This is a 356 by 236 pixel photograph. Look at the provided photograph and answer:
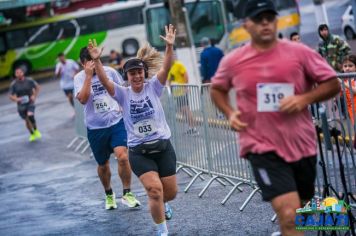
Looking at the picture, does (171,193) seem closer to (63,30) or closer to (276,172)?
(276,172)

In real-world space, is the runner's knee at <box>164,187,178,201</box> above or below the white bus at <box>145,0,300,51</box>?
below

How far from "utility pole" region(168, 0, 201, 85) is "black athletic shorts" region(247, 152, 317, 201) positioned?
607 inches

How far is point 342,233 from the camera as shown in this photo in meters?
8.04

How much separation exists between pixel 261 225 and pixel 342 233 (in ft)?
3.67

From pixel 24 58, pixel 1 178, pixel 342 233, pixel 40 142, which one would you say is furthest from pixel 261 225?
pixel 24 58

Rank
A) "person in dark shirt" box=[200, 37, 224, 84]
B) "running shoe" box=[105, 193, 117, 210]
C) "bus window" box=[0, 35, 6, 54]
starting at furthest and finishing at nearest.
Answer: "bus window" box=[0, 35, 6, 54]
"person in dark shirt" box=[200, 37, 224, 84]
"running shoe" box=[105, 193, 117, 210]

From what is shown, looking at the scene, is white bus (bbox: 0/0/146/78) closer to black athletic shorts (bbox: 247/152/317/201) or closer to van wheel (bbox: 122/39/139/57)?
van wheel (bbox: 122/39/139/57)

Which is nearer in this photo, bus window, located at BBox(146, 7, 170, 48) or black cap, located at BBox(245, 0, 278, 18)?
black cap, located at BBox(245, 0, 278, 18)

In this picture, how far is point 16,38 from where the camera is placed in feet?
138

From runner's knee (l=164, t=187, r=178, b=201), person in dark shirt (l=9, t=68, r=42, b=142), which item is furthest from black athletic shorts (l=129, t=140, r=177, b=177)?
person in dark shirt (l=9, t=68, r=42, b=142)

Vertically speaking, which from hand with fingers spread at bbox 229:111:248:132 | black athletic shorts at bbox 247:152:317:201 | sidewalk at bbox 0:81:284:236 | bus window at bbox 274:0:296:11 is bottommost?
sidewalk at bbox 0:81:284:236

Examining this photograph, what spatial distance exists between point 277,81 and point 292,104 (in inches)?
8.1

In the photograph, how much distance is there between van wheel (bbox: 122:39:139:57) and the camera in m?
42.9

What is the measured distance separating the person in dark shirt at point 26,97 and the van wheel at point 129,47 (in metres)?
21.9
